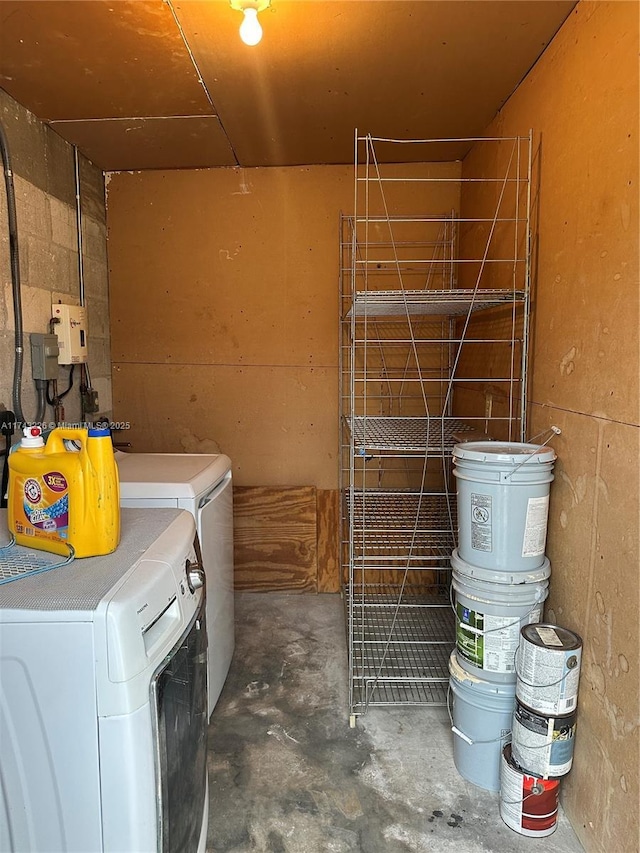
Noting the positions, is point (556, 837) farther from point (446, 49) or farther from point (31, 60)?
point (31, 60)

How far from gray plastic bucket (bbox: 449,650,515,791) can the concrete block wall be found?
6.35 feet

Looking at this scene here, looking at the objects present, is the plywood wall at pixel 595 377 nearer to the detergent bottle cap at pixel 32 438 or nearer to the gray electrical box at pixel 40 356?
the detergent bottle cap at pixel 32 438

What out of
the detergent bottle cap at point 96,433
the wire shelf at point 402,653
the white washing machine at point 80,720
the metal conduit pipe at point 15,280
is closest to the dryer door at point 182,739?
the white washing machine at point 80,720

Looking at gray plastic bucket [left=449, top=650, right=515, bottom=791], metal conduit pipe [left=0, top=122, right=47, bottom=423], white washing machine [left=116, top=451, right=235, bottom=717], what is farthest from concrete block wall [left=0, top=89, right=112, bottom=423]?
gray plastic bucket [left=449, top=650, right=515, bottom=791]

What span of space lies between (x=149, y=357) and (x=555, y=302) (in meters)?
2.16

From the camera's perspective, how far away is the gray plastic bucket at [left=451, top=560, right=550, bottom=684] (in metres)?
1.60

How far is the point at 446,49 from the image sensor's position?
1727 millimetres

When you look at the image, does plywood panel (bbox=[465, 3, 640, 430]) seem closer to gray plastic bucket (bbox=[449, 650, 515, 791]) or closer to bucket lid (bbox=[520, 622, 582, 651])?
bucket lid (bbox=[520, 622, 582, 651])

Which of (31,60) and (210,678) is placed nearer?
(31,60)

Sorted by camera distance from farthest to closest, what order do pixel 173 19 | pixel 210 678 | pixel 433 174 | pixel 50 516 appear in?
pixel 433 174
pixel 210 678
pixel 173 19
pixel 50 516

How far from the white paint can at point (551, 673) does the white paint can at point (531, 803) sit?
211 millimetres

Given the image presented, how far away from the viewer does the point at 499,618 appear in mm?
1611

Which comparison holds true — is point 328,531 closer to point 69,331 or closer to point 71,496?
point 69,331

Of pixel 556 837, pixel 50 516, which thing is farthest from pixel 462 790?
pixel 50 516
